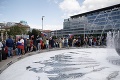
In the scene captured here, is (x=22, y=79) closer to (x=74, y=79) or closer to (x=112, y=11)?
(x=74, y=79)

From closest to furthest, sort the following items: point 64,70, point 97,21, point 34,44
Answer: point 64,70
point 34,44
point 97,21

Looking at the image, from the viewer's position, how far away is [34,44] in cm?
2264

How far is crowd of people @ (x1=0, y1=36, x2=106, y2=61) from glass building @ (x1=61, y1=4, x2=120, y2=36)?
74589 mm

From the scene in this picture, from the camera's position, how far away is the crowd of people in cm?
1587

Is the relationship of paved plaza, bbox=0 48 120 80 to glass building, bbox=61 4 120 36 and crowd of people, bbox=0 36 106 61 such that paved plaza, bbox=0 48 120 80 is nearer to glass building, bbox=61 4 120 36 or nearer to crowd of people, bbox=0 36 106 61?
crowd of people, bbox=0 36 106 61

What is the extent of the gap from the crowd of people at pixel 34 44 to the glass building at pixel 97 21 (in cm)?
7459

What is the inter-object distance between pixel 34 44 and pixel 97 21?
341 ft

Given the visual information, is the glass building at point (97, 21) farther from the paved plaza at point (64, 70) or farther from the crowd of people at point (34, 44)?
the paved plaza at point (64, 70)

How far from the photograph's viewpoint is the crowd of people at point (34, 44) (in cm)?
1587

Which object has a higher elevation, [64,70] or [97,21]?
[97,21]

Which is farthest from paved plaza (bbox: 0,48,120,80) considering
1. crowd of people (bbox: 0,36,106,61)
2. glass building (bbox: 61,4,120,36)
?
glass building (bbox: 61,4,120,36)

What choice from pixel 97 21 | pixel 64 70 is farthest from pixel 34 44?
pixel 97 21

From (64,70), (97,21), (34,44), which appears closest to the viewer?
(64,70)

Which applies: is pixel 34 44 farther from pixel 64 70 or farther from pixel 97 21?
pixel 97 21
